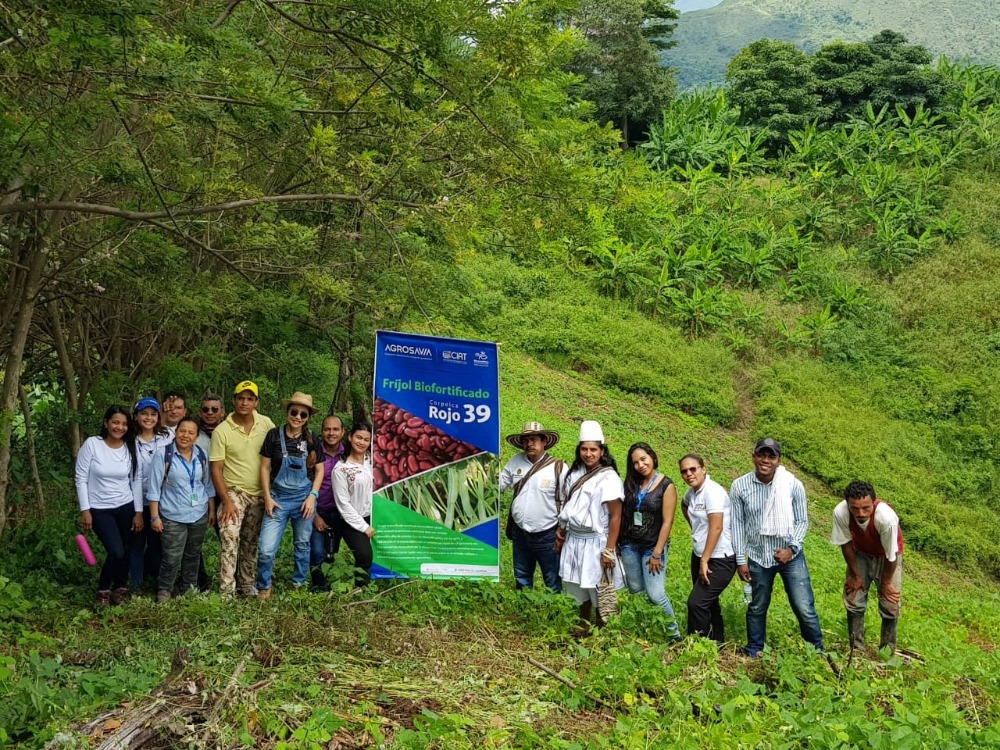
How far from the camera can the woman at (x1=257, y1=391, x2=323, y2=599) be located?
6.52m

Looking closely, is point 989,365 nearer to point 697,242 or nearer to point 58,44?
point 697,242

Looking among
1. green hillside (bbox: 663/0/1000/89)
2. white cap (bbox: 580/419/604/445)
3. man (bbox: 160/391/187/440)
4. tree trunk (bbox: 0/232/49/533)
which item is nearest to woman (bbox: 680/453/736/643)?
white cap (bbox: 580/419/604/445)

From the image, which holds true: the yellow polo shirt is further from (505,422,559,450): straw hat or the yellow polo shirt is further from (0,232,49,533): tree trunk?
(505,422,559,450): straw hat

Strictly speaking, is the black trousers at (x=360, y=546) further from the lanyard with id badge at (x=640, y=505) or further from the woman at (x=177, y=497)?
the lanyard with id badge at (x=640, y=505)

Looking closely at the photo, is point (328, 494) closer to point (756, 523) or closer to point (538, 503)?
point (538, 503)

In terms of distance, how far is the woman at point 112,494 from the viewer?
6.41m

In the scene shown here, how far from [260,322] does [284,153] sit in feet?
6.65

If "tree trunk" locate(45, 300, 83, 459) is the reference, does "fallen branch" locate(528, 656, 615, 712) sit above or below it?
below

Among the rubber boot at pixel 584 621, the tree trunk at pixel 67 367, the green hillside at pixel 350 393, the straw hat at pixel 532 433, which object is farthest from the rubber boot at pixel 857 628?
the tree trunk at pixel 67 367

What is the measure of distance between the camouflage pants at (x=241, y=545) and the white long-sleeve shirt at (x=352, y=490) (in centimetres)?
57

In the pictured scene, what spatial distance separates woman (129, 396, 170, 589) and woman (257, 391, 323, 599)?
81cm

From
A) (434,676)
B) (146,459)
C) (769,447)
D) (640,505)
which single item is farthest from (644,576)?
(146,459)

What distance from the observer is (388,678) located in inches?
183

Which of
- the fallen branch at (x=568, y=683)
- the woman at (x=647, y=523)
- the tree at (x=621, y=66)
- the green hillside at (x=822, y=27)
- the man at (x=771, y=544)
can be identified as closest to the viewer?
the fallen branch at (x=568, y=683)
